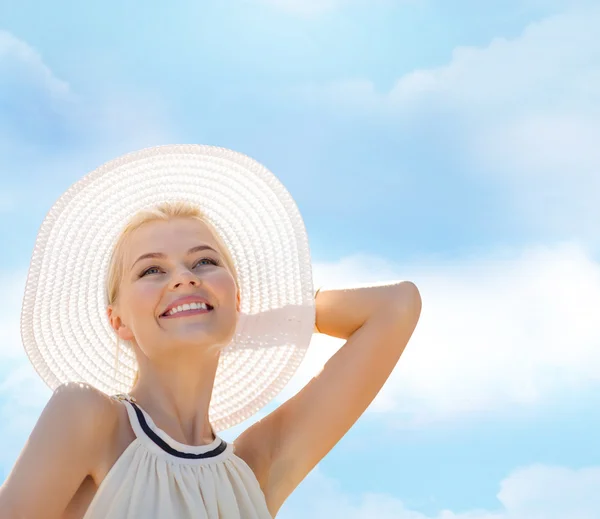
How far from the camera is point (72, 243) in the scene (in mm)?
3227

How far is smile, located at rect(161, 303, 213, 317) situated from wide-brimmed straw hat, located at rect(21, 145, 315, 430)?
52 cm

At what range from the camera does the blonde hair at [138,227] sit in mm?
3070

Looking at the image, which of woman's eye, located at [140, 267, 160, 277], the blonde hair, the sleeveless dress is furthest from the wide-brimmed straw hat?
the sleeveless dress

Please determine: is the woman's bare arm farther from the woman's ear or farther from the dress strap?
the woman's ear

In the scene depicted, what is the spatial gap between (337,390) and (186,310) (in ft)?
2.48

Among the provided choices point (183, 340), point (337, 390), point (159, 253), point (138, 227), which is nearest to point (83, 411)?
point (183, 340)

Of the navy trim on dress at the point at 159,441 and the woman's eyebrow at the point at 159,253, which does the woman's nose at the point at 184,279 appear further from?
the navy trim on dress at the point at 159,441

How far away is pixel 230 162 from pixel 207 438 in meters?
1.12

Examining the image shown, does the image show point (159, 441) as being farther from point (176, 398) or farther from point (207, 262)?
point (207, 262)

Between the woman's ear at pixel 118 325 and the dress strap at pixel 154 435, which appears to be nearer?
the dress strap at pixel 154 435

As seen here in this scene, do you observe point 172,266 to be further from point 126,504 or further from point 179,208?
point 126,504

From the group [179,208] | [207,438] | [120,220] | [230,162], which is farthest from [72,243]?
[207,438]

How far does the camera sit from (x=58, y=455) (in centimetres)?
247

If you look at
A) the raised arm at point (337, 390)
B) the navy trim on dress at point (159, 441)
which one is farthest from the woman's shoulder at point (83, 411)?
the raised arm at point (337, 390)
